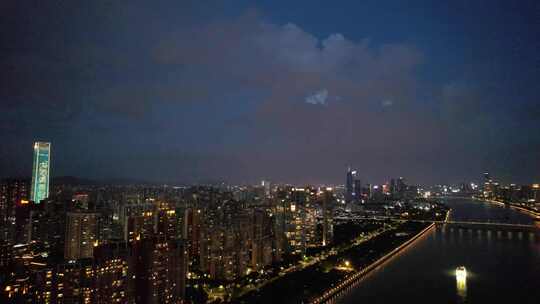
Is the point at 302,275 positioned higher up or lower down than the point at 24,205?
lower down

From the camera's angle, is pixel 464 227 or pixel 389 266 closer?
pixel 389 266

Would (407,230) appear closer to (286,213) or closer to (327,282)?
(286,213)

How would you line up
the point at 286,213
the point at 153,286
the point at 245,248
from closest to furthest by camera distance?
the point at 153,286
the point at 245,248
the point at 286,213

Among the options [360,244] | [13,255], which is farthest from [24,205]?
[360,244]

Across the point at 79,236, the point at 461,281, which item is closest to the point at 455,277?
the point at 461,281

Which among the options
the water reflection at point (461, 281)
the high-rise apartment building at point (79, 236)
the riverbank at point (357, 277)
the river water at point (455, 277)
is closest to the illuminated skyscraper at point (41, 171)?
the high-rise apartment building at point (79, 236)

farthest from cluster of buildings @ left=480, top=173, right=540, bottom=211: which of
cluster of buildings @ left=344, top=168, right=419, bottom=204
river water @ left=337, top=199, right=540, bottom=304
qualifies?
river water @ left=337, top=199, right=540, bottom=304
